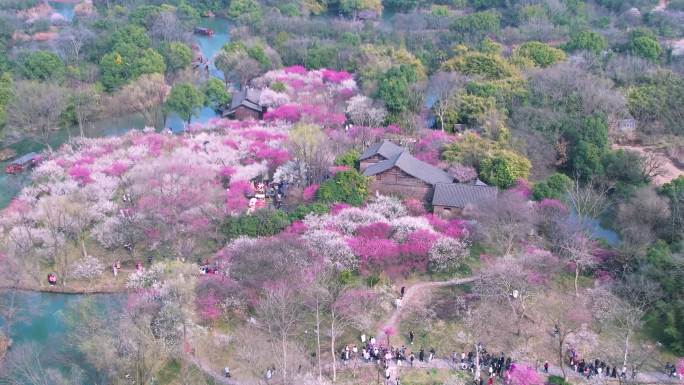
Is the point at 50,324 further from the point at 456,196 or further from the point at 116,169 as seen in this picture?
the point at 456,196

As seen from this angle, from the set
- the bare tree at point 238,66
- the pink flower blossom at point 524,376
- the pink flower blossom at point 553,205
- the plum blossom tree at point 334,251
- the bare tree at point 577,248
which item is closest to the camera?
the pink flower blossom at point 524,376

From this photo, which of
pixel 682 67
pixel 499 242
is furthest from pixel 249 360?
pixel 682 67

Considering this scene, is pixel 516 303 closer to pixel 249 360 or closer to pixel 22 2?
pixel 249 360

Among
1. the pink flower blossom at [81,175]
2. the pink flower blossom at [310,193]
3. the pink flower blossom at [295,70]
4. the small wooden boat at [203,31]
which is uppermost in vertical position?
the pink flower blossom at [310,193]

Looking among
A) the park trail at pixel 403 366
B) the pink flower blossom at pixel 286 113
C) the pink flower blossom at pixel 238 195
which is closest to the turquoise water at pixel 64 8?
the pink flower blossom at pixel 286 113

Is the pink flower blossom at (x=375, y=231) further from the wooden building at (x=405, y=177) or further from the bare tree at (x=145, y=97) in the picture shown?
the bare tree at (x=145, y=97)

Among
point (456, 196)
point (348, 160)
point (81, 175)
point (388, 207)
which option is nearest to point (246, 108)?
point (348, 160)

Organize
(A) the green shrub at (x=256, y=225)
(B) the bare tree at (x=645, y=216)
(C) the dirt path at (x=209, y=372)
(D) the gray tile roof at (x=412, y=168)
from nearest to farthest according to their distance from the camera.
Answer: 1. (C) the dirt path at (x=209, y=372)
2. (B) the bare tree at (x=645, y=216)
3. (A) the green shrub at (x=256, y=225)
4. (D) the gray tile roof at (x=412, y=168)

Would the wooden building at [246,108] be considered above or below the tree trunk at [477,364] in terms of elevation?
below
